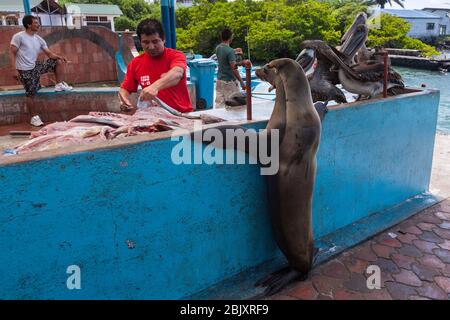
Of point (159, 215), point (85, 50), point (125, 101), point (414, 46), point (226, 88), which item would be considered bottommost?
point (159, 215)

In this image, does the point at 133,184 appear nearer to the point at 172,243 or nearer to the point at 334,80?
the point at 172,243

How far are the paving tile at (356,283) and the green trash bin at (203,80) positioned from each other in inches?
241

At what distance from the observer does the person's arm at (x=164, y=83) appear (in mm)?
2938

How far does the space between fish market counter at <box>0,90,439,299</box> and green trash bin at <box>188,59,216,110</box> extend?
16.5 feet

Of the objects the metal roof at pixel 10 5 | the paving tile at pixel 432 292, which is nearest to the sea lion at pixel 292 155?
the paving tile at pixel 432 292

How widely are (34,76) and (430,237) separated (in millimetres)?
7351

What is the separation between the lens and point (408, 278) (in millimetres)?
3062

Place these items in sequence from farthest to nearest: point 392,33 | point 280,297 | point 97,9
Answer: point 97,9 → point 392,33 → point 280,297

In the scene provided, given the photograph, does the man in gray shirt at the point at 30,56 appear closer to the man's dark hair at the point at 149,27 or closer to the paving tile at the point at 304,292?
the man's dark hair at the point at 149,27

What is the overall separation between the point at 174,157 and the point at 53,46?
11.3m

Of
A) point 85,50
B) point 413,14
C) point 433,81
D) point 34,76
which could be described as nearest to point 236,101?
point 34,76

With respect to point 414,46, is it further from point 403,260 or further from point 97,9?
point 403,260

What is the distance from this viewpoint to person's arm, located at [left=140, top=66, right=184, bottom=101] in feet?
9.64

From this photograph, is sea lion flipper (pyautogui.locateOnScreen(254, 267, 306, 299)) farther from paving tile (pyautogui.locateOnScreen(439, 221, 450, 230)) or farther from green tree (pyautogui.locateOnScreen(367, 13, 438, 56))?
green tree (pyautogui.locateOnScreen(367, 13, 438, 56))
